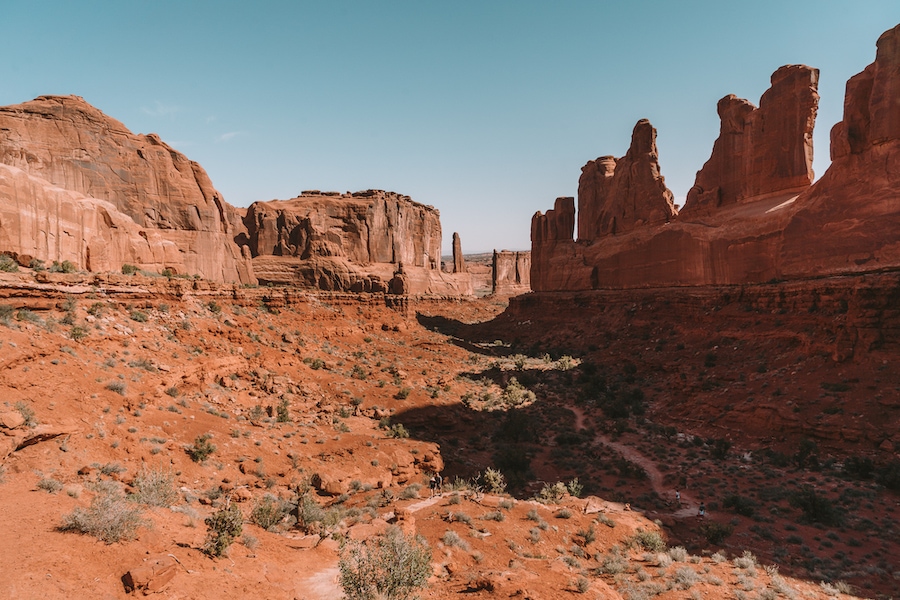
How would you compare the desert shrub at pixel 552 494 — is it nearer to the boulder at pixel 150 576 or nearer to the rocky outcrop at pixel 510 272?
the boulder at pixel 150 576

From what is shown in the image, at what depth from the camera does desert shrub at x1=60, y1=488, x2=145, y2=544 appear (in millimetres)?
5633

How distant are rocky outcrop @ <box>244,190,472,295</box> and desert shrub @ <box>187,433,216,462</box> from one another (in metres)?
25.2

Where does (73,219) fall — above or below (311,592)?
above

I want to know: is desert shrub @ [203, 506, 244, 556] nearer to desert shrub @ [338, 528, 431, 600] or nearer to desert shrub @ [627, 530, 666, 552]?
desert shrub @ [338, 528, 431, 600]

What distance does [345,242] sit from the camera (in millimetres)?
41469

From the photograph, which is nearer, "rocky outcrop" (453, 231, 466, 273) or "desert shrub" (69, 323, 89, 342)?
"desert shrub" (69, 323, 89, 342)

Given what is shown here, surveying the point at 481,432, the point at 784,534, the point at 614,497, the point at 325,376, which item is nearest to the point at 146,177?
the point at 325,376

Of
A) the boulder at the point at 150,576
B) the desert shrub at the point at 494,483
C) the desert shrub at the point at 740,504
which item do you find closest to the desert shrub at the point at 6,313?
the boulder at the point at 150,576

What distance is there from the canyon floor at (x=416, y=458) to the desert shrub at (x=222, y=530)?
0.49 ft

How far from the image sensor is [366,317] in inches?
1347

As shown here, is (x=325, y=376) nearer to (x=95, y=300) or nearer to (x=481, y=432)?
(x=481, y=432)

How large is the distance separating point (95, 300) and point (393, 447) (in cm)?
1068

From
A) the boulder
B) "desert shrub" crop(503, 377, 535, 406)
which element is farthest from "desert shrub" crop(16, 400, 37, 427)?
"desert shrub" crop(503, 377, 535, 406)

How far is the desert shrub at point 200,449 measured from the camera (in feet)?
34.1
